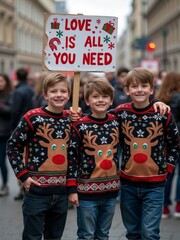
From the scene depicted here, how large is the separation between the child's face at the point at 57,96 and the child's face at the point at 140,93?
1.82 ft

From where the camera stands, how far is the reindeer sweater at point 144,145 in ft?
16.5

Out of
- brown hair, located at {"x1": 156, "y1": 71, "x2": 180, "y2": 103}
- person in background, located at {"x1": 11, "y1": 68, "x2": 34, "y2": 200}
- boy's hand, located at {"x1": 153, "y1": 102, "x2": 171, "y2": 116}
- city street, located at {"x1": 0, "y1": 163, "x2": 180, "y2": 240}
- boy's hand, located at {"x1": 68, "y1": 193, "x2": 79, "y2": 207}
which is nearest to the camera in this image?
boy's hand, located at {"x1": 68, "y1": 193, "x2": 79, "y2": 207}

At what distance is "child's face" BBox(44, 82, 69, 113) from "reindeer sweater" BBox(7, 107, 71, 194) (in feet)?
0.35

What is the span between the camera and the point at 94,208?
4.92 m

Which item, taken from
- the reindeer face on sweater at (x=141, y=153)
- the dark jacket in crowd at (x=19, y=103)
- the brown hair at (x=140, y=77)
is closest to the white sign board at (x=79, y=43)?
the brown hair at (x=140, y=77)

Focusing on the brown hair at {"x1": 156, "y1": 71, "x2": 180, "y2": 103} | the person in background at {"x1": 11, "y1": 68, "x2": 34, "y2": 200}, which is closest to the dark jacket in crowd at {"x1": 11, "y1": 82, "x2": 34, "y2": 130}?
the person in background at {"x1": 11, "y1": 68, "x2": 34, "y2": 200}

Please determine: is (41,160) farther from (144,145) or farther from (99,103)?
(144,145)

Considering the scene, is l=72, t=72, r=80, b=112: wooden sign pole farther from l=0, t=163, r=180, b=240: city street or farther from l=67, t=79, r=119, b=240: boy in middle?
l=0, t=163, r=180, b=240: city street

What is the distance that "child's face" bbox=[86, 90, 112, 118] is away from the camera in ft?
16.3

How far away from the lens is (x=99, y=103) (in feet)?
16.3

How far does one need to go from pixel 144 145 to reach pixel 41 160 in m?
0.83

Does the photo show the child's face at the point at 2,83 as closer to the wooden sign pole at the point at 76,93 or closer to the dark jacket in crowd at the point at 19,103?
the dark jacket in crowd at the point at 19,103

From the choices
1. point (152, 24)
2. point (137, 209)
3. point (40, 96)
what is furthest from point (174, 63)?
Answer: point (137, 209)

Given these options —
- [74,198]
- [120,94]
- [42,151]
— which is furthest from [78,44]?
[120,94]
